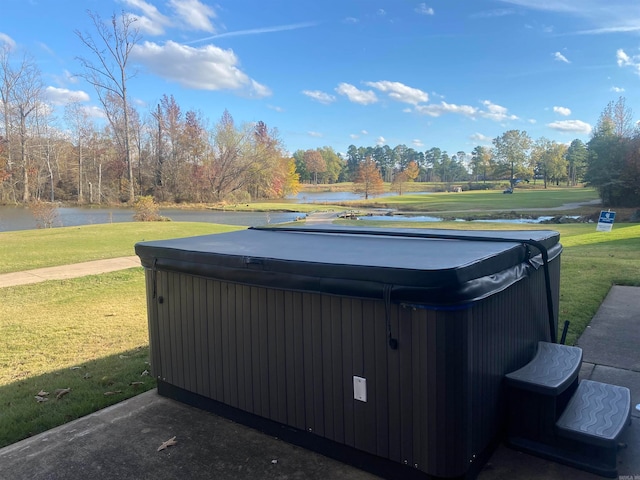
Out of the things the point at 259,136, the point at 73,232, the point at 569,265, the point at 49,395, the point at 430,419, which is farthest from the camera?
the point at 259,136

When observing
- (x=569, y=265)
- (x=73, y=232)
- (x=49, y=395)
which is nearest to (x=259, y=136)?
(x=73, y=232)

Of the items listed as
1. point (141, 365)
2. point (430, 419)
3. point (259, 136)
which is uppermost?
point (259, 136)

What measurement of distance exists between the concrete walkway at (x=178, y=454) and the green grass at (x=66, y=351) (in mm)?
321

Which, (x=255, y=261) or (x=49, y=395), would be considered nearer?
(x=255, y=261)

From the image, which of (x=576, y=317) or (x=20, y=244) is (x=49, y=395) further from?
(x=20, y=244)

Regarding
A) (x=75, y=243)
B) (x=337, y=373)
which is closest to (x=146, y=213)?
(x=75, y=243)

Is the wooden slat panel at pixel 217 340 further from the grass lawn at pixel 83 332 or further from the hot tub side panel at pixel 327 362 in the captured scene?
the grass lawn at pixel 83 332

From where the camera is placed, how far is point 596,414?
91.5 inches

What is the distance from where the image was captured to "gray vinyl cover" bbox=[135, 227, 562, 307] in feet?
5.97

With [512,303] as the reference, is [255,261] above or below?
above

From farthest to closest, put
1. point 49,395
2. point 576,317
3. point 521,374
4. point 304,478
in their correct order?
point 576,317
point 49,395
point 521,374
point 304,478

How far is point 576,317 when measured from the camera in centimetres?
482

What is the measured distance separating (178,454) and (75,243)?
13.1m

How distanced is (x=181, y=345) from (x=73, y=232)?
16.0 metres
